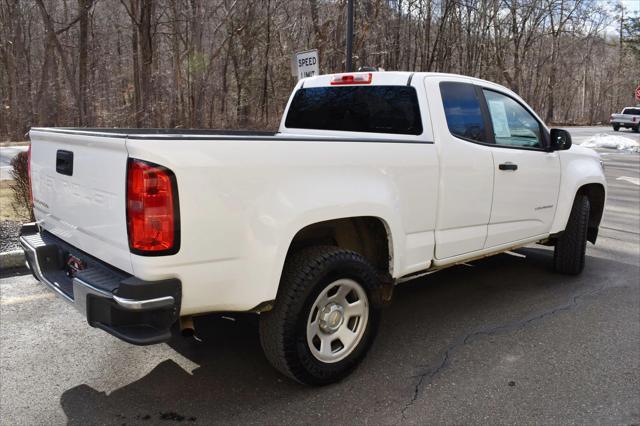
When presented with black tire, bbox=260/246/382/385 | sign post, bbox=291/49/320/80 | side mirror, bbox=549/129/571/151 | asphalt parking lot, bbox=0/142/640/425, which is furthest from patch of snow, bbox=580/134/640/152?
black tire, bbox=260/246/382/385

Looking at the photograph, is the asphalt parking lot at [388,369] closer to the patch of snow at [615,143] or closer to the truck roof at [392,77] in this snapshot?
the truck roof at [392,77]

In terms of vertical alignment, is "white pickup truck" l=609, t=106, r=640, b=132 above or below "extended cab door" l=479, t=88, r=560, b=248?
above

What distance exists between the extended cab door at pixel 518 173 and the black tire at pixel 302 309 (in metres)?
1.67

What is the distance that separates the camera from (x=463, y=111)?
165 inches

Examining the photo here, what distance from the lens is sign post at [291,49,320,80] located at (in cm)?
967

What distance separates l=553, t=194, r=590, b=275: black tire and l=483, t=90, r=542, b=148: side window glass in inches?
39.2

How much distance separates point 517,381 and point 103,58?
30.0 metres

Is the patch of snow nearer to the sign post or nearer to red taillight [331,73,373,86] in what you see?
the sign post

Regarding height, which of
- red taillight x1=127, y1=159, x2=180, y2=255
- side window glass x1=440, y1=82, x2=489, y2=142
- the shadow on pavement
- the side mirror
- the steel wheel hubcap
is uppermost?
side window glass x1=440, y1=82, x2=489, y2=142

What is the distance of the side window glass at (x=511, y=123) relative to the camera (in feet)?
14.8

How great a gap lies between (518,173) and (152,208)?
320 cm

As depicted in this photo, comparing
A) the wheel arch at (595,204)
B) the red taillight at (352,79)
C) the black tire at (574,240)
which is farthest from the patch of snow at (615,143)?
the red taillight at (352,79)

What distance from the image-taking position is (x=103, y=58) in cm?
2884

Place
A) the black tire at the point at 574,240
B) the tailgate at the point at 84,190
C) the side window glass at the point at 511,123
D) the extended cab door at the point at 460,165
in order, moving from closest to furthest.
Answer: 1. the tailgate at the point at 84,190
2. the extended cab door at the point at 460,165
3. the side window glass at the point at 511,123
4. the black tire at the point at 574,240
